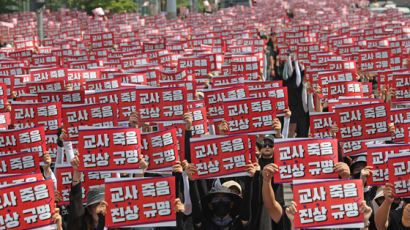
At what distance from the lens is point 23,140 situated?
10188mm

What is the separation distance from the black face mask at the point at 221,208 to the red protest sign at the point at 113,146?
127cm

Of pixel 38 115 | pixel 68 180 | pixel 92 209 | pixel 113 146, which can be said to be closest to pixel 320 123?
pixel 113 146

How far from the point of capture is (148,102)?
461 inches

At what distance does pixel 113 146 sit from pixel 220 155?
113 cm

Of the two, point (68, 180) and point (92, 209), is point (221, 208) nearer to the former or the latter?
point (92, 209)

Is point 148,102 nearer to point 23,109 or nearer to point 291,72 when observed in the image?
point 23,109

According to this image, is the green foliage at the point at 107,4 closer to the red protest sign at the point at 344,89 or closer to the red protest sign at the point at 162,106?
the red protest sign at the point at 344,89

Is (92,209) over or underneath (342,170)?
underneath

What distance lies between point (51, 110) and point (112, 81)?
3438mm

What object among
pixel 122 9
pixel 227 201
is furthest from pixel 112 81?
pixel 122 9

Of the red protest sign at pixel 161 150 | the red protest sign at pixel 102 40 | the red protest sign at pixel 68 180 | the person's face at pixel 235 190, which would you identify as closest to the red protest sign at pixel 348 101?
the red protest sign at pixel 161 150

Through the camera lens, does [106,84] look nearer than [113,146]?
No

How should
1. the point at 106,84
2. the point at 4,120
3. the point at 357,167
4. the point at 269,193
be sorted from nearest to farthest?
1. the point at 269,193
2. the point at 357,167
3. the point at 4,120
4. the point at 106,84

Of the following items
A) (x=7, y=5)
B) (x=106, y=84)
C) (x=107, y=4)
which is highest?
(x=106, y=84)
